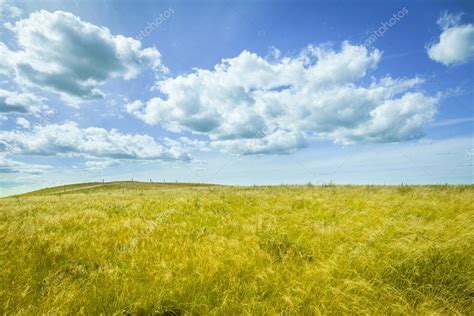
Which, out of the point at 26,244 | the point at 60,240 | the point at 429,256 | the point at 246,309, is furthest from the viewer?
the point at 60,240

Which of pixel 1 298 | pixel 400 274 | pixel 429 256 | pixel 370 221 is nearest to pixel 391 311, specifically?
pixel 400 274

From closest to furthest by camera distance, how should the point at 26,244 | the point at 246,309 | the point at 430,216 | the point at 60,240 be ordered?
the point at 246,309 → the point at 26,244 → the point at 60,240 → the point at 430,216

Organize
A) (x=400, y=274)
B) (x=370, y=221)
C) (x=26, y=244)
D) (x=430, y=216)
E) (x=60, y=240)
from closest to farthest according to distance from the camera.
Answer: (x=400, y=274) < (x=26, y=244) < (x=60, y=240) < (x=370, y=221) < (x=430, y=216)

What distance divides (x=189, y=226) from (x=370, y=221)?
4.18m

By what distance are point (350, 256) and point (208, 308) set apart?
2.34 meters

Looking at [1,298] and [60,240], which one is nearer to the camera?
[1,298]

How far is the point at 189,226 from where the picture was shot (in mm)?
6352

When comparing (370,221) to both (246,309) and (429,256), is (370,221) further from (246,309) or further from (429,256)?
(246,309)

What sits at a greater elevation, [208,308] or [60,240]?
[60,240]

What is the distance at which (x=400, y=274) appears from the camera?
144 inches

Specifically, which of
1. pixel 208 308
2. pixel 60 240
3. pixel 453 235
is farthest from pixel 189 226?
pixel 453 235

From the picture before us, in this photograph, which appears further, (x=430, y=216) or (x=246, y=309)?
(x=430, y=216)

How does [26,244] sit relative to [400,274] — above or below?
above

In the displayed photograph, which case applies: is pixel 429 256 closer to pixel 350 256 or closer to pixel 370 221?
pixel 350 256
